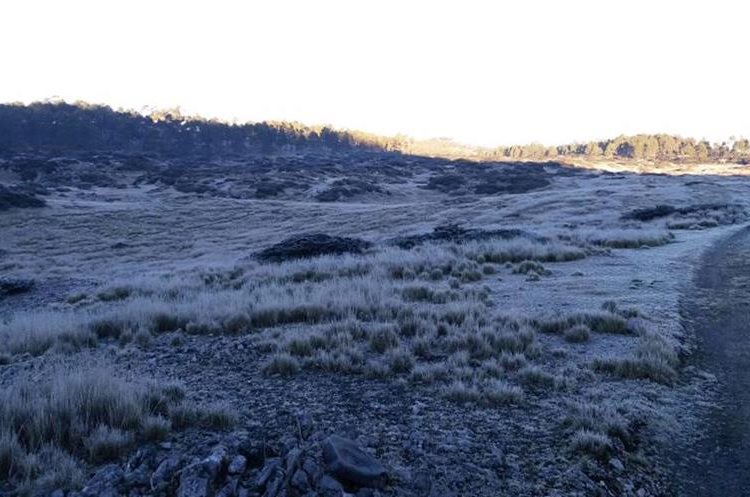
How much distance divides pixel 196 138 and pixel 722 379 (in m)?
137

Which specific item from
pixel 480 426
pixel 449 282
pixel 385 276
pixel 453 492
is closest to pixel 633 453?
pixel 480 426

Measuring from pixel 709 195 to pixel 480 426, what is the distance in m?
53.4

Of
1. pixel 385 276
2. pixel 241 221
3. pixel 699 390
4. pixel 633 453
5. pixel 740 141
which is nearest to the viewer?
pixel 633 453

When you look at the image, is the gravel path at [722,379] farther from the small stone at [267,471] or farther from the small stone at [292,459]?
the small stone at [267,471]

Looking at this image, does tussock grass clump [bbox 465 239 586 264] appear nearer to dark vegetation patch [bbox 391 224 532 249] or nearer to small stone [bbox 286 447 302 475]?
dark vegetation patch [bbox 391 224 532 249]

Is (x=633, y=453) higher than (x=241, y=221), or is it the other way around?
(x=633, y=453)

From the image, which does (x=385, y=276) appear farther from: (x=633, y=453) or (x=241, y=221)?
(x=241, y=221)

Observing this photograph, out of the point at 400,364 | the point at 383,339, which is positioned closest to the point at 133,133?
the point at 383,339

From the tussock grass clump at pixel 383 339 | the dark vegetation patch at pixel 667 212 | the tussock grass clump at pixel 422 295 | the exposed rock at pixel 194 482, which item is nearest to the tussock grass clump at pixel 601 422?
the tussock grass clump at pixel 383 339

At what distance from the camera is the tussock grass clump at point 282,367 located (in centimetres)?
822

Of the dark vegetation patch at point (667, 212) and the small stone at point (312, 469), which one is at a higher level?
the small stone at point (312, 469)

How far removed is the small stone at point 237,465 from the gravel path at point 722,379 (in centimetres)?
432

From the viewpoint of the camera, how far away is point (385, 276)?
1719cm

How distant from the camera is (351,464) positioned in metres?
5.23
